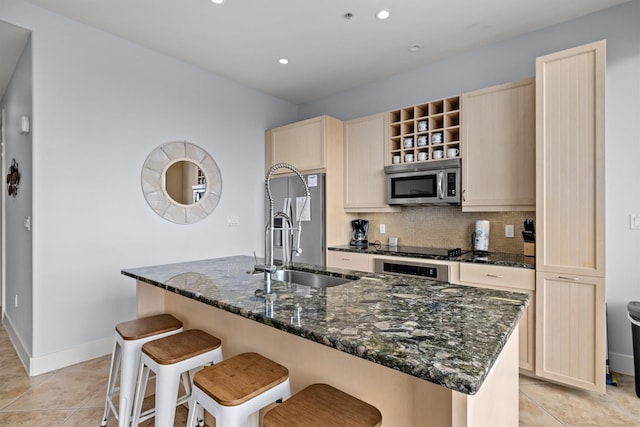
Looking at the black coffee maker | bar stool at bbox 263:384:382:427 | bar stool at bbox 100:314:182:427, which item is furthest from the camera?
the black coffee maker

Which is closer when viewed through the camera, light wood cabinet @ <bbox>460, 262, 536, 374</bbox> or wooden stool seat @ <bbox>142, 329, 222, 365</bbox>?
wooden stool seat @ <bbox>142, 329, 222, 365</bbox>

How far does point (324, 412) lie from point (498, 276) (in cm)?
196

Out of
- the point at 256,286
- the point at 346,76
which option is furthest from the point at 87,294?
the point at 346,76

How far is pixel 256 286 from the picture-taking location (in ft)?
4.97

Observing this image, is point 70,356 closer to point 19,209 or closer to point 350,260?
point 19,209

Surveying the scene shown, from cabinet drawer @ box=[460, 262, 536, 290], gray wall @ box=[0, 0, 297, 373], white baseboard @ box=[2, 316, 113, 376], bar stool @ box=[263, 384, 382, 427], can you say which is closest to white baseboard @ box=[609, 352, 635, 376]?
cabinet drawer @ box=[460, 262, 536, 290]

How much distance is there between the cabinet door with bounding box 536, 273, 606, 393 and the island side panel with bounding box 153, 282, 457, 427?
5.84 feet

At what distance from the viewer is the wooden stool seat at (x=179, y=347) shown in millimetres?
1413

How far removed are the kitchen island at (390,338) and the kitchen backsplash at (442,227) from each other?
179cm

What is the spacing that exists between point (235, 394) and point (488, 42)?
11.2 feet

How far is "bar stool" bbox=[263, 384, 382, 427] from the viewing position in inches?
38.1

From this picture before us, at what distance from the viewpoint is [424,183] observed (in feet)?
10.2

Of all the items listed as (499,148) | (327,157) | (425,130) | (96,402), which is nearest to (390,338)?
(96,402)

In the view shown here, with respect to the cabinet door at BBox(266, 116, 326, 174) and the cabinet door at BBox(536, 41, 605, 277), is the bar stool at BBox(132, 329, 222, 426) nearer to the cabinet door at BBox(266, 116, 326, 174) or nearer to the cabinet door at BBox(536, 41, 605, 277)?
the cabinet door at BBox(536, 41, 605, 277)
